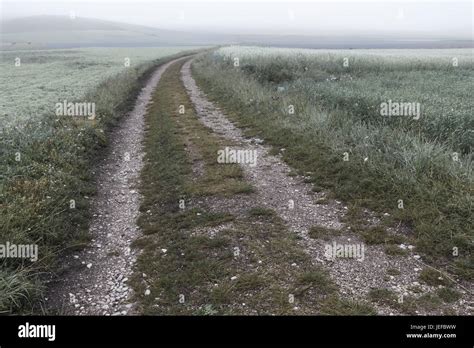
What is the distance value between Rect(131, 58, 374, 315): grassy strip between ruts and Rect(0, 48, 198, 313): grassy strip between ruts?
1.61m

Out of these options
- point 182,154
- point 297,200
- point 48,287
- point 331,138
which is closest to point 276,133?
point 331,138

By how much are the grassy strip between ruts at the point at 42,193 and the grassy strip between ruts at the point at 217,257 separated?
161 cm

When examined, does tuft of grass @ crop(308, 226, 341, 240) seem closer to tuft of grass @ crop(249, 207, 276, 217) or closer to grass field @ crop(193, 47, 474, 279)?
grass field @ crop(193, 47, 474, 279)

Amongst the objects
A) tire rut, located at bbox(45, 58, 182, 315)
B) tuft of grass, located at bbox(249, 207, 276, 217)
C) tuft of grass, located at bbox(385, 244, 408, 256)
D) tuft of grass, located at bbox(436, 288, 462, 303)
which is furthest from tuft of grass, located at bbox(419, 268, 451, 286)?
tire rut, located at bbox(45, 58, 182, 315)

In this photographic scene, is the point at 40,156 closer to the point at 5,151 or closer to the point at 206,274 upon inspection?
the point at 5,151

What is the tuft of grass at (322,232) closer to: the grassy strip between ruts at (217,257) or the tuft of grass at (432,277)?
the grassy strip between ruts at (217,257)

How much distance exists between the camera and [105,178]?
11.8 m

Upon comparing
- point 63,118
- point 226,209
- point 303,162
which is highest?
point 63,118

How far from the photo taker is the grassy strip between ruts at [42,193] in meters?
6.43

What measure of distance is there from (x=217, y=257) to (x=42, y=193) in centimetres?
484

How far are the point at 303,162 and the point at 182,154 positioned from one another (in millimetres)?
4149

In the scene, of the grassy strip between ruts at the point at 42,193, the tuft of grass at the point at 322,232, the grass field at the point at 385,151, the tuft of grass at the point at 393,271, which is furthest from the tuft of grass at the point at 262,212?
the grassy strip between ruts at the point at 42,193

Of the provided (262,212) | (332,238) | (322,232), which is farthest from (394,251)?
(262,212)

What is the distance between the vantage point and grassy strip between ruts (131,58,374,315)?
230 inches
